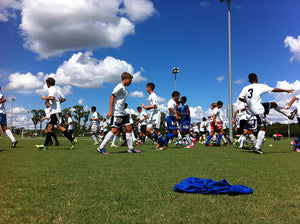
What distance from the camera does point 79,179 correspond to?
133 inches

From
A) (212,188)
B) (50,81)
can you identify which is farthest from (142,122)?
(212,188)

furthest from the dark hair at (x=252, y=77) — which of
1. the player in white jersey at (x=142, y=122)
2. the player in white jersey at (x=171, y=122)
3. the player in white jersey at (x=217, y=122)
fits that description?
the player in white jersey at (x=142, y=122)

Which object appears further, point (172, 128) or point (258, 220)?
point (172, 128)

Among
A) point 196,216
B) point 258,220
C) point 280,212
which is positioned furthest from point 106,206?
point 280,212

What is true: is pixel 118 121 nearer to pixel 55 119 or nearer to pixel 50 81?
pixel 55 119

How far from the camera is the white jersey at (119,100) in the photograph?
7.25 m

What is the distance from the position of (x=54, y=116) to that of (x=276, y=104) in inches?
318

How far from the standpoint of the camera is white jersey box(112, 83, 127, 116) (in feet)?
23.8

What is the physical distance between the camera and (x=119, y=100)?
739 cm

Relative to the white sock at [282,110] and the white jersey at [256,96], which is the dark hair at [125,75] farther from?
the white sock at [282,110]

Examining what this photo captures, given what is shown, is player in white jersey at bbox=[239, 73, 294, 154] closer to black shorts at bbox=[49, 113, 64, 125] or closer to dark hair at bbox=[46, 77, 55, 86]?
black shorts at bbox=[49, 113, 64, 125]

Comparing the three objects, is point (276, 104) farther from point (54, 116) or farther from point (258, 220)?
point (54, 116)

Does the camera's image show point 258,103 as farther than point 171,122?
No

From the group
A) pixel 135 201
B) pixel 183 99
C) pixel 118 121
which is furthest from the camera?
pixel 183 99
